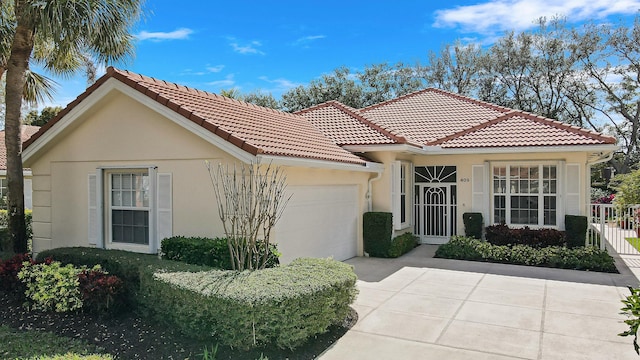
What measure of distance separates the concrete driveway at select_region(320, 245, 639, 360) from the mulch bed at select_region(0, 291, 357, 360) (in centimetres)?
42

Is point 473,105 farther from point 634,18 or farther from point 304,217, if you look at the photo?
point 634,18

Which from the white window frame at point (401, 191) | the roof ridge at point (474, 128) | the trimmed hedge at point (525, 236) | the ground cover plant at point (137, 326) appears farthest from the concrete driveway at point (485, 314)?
the roof ridge at point (474, 128)

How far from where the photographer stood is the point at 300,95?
124 feet

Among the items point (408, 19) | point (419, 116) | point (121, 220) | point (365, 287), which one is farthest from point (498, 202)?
point (408, 19)

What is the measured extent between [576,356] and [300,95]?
33.5 m

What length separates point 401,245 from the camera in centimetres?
1375

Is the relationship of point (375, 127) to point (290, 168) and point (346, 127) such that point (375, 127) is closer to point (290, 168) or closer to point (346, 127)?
point (346, 127)

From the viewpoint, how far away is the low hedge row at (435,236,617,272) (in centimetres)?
1180

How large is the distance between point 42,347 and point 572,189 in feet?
45.6

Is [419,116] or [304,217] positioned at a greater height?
[419,116]

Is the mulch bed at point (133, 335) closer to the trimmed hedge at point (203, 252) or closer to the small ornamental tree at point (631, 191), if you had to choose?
the trimmed hedge at point (203, 252)

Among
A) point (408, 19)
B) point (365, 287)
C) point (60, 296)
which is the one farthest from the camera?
point (408, 19)

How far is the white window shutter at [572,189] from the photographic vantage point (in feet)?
45.2

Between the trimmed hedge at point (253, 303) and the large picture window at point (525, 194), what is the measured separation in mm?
9423
